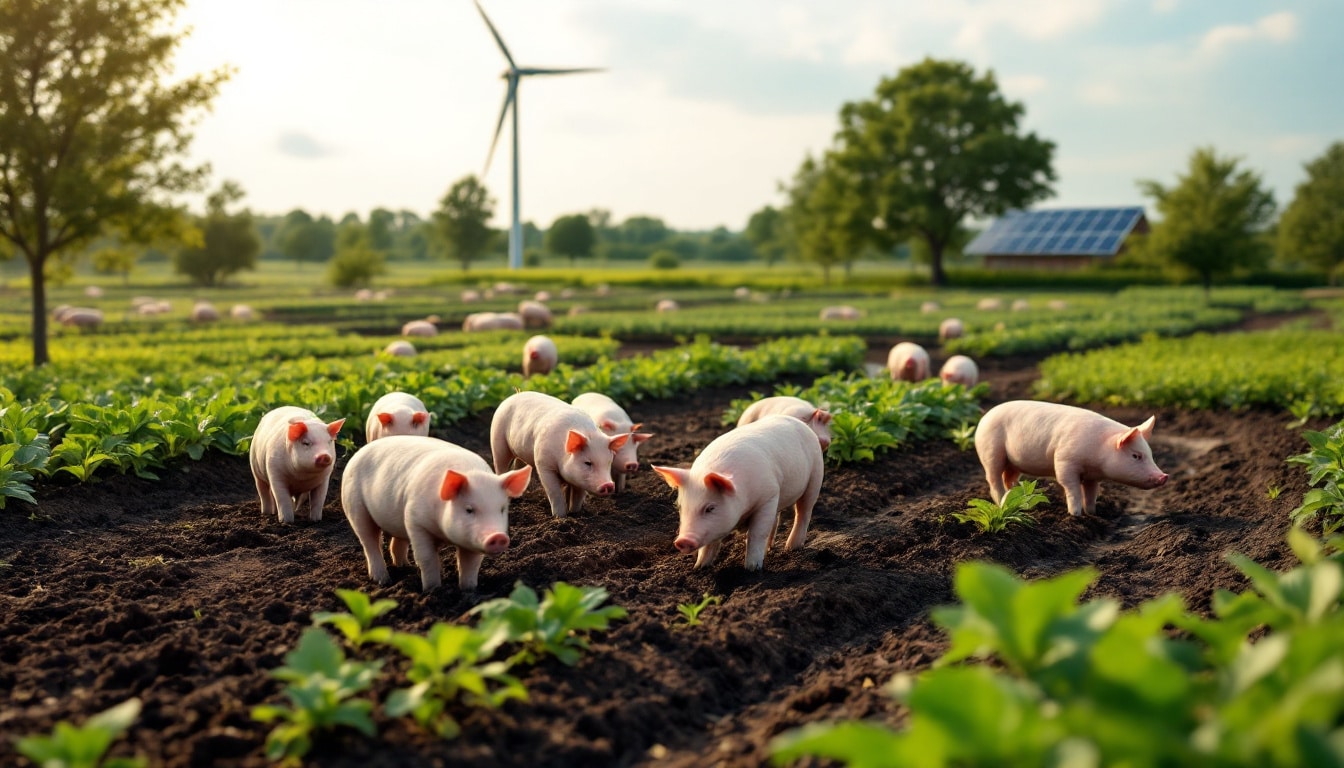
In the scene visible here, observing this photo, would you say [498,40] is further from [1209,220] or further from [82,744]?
[82,744]

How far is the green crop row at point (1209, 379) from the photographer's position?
13.6 m

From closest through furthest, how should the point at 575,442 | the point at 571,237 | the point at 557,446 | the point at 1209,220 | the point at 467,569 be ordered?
the point at 467,569
the point at 575,442
the point at 557,446
the point at 1209,220
the point at 571,237

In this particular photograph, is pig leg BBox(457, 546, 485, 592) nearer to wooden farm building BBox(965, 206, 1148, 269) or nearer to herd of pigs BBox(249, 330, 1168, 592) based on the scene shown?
herd of pigs BBox(249, 330, 1168, 592)

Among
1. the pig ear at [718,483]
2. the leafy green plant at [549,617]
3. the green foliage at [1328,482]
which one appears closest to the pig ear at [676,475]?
the pig ear at [718,483]

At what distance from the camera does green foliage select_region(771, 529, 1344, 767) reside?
2441 millimetres

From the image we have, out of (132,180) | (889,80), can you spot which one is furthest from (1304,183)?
(132,180)

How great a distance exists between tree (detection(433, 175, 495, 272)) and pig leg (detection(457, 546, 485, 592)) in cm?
9486

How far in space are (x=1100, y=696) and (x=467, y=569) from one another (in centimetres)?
427

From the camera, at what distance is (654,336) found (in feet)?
97.3

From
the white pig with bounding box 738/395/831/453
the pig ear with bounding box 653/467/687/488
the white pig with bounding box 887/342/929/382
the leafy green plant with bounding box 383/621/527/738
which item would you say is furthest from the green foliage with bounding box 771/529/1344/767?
the white pig with bounding box 887/342/929/382

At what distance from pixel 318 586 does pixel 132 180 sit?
19034 mm

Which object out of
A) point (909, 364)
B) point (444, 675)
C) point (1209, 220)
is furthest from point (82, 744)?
point (1209, 220)

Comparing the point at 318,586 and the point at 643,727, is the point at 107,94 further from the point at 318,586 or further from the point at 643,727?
the point at 643,727

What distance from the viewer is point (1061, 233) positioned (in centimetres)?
7462
